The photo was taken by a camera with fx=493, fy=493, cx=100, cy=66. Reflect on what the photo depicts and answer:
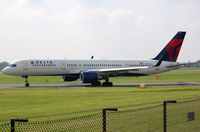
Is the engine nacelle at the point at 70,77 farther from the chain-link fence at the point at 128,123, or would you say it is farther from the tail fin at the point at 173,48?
the chain-link fence at the point at 128,123

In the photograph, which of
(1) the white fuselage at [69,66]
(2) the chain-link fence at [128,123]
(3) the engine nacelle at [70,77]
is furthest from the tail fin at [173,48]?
(2) the chain-link fence at [128,123]

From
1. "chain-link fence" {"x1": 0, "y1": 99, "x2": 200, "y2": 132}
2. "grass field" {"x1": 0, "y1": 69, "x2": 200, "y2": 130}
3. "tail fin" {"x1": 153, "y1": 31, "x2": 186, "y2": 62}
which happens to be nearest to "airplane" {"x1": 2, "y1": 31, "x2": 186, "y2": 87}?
"tail fin" {"x1": 153, "y1": 31, "x2": 186, "y2": 62}

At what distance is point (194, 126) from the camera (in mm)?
16531

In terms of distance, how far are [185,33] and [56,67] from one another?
64.8 ft

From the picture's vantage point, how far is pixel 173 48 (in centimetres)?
6812

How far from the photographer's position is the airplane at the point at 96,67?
5956 cm

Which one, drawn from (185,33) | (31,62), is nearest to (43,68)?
(31,62)

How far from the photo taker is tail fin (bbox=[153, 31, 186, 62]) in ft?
222

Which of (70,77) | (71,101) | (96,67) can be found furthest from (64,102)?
(96,67)

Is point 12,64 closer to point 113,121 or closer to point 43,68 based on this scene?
point 43,68

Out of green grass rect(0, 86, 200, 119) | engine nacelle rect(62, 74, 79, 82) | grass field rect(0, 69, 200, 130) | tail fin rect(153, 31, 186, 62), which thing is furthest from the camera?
tail fin rect(153, 31, 186, 62)

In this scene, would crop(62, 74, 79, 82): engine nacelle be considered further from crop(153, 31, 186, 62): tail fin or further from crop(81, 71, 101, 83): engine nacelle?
crop(153, 31, 186, 62): tail fin

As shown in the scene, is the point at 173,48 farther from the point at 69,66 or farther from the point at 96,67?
the point at 69,66

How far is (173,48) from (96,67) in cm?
1171
